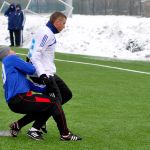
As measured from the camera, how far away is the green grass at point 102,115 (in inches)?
327

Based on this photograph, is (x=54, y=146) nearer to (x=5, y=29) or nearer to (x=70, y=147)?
(x=70, y=147)

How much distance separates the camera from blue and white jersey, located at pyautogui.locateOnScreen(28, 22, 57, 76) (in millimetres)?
8508

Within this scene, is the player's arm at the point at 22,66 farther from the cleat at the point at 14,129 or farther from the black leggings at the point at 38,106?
the cleat at the point at 14,129

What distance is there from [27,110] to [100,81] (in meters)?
8.18

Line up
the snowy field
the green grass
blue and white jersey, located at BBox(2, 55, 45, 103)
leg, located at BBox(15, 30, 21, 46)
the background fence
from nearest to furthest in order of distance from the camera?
blue and white jersey, located at BBox(2, 55, 45, 103), the green grass, the snowy field, leg, located at BBox(15, 30, 21, 46), the background fence

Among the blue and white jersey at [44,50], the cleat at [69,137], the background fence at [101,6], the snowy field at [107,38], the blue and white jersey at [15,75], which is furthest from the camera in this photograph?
the background fence at [101,6]

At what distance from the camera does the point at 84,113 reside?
10977 millimetres

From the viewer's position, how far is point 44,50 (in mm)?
8594

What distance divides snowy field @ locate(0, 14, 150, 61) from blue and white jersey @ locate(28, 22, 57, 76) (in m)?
16.4

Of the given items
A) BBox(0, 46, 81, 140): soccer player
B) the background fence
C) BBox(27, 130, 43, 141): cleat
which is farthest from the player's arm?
the background fence

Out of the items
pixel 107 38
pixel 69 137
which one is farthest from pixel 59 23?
pixel 107 38

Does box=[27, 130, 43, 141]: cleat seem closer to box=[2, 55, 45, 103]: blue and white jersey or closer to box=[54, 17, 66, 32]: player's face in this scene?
box=[2, 55, 45, 103]: blue and white jersey

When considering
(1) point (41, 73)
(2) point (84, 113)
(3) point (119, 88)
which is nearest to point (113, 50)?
(3) point (119, 88)

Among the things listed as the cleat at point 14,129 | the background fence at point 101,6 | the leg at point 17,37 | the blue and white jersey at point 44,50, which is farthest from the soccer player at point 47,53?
the background fence at point 101,6
